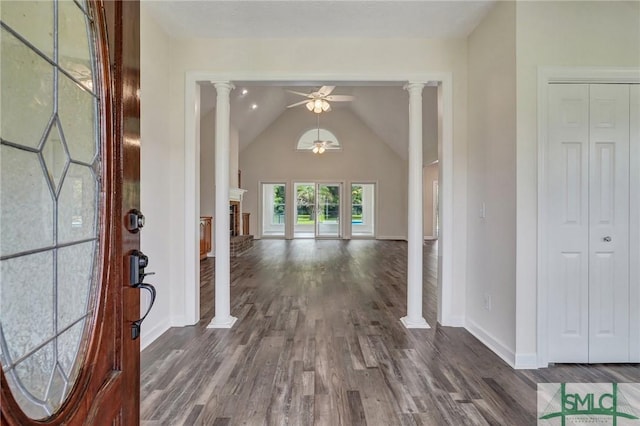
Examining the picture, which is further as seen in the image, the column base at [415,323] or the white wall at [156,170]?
the column base at [415,323]

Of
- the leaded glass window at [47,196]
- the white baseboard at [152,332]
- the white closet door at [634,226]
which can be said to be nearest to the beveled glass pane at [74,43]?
the leaded glass window at [47,196]

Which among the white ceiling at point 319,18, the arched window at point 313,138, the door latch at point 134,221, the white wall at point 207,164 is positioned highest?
the arched window at point 313,138

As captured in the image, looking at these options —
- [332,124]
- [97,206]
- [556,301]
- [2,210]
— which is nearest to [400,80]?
[556,301]

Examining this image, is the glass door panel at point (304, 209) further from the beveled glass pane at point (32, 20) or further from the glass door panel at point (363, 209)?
the beveled glass pane at point (32, 20)

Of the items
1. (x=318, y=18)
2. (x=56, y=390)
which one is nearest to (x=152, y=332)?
(x=56, y=390)

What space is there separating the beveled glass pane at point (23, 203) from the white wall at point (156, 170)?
200 cm

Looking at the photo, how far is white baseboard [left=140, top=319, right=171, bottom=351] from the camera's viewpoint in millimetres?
2623

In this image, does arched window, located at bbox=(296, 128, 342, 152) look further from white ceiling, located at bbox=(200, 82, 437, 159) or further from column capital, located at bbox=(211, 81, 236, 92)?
column capital, located at bbox=(211, 81, 236, 92)

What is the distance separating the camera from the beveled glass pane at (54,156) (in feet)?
2.25

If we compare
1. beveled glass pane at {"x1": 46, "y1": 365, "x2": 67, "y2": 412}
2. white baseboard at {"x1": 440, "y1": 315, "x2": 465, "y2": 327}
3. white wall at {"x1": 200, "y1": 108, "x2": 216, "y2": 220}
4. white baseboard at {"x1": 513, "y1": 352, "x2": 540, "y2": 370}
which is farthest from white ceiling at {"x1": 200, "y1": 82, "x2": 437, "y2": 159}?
beveled glass pane at {"x1": 46, "y1": 365, "x2": 67, "y2": 412}

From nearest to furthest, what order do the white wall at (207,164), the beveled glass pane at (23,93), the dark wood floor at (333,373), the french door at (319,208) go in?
the beveled glass pane at (23,93) → the dark wood floor at (333,373) → the white wall at (207,164) → the french door at (319,208)

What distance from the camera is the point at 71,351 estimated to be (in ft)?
2.50

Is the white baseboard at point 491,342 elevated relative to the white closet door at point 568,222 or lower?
lower

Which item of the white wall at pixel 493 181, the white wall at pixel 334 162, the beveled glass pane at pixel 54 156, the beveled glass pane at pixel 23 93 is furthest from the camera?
the white wall at pixel 334 162
